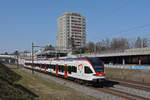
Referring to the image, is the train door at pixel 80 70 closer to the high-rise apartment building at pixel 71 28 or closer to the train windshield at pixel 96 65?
the train windshield at pixel 96 65

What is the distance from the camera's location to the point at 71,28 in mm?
175000

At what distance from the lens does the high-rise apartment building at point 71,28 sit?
17350 centimetres

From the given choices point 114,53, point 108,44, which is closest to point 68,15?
point 108,44

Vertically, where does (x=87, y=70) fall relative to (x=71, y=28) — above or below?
below

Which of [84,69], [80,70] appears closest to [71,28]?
[80,70]

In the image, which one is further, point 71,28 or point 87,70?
point 71,28

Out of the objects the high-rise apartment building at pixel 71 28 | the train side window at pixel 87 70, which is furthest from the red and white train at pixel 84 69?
the high-rise apartment building at pixel 71 28

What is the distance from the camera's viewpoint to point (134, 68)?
38062mm

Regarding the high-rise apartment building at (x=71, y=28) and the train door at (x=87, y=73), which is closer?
the train door at (x=87, y=73)

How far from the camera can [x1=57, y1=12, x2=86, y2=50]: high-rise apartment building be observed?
174 meters

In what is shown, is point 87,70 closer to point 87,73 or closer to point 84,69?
point 87,73

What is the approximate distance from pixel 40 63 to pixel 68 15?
131499 millimetres

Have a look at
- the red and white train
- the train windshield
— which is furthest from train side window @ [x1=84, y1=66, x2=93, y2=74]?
the train windshield

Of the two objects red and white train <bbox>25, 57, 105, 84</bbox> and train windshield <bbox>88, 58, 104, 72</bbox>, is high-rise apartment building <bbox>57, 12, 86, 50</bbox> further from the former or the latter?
train windshield <bbox>88, 58, 104, 72</bbox>
